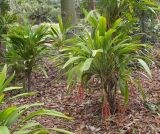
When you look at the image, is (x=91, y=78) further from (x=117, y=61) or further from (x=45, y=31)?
(x=45, y=31)

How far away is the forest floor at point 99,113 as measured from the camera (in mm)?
3166

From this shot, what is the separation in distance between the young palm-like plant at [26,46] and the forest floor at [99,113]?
46 centimetres

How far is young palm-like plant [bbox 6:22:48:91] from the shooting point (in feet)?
13.6

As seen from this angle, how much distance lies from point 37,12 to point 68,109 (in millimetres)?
10521

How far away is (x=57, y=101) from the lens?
159 inches

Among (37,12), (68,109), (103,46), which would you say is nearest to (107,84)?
(103,46)

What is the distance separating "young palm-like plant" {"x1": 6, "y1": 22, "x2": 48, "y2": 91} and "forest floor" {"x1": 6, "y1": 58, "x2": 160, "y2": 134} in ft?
1.51

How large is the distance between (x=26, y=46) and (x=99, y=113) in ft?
4.55

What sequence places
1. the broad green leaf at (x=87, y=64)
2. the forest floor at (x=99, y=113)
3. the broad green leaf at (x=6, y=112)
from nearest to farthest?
the broad green leaf at (x=6, y=112), the broad green leaf at (x=87, y=64), the forest floor at (x=99, y=113)

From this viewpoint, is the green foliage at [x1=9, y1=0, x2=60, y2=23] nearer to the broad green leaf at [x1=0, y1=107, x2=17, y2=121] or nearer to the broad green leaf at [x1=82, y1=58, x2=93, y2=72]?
the broad green leaf at [x1=82, y1=58, x2=93, y2=72]

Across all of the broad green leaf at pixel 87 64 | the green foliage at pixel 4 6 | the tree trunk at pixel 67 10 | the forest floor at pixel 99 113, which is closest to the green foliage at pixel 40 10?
the green foliage at pixel 4 6

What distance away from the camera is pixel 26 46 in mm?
4180

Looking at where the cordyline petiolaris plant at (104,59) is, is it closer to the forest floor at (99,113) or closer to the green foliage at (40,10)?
the forest floor at (99,113)

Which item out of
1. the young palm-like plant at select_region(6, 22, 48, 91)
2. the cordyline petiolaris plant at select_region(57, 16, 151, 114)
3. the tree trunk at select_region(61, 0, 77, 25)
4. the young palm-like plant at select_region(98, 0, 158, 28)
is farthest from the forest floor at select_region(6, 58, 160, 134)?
the tree trunk at select_region(61, 0, 77, 25)
